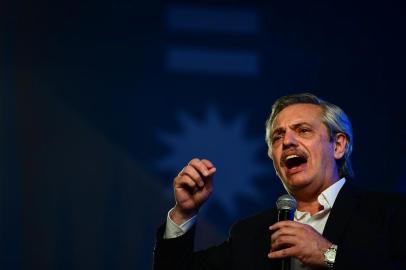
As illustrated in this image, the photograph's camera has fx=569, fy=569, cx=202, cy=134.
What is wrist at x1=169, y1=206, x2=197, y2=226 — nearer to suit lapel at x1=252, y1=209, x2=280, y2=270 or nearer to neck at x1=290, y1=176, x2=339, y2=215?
suit lapel at x1=252, y1=209, x2=280, y2=270

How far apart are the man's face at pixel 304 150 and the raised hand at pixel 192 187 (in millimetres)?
373

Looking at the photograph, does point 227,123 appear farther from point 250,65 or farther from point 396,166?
point 396,166

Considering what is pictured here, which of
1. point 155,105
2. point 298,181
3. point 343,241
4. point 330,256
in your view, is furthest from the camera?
point 155,105

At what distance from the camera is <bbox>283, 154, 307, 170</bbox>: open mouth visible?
188 cm

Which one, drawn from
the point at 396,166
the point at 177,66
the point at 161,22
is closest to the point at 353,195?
the point at 396,166

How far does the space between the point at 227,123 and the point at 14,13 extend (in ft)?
4.00

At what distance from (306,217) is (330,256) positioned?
0.39 m

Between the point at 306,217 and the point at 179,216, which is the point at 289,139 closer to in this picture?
the point at 306,217

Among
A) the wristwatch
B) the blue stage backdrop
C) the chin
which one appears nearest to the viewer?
the wristwatch

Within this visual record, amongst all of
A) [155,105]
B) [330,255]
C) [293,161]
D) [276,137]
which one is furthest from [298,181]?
[155,105]

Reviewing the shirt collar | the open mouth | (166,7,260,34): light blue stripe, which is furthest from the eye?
(166,7,260,34): light blue stripe

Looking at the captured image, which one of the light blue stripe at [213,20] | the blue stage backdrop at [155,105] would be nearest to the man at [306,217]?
the blue stage backdrop at [155,105]

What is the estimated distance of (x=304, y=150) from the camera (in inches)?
73.9

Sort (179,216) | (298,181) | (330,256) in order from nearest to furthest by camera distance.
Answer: (330,256)
(179,216)
(298,181)
